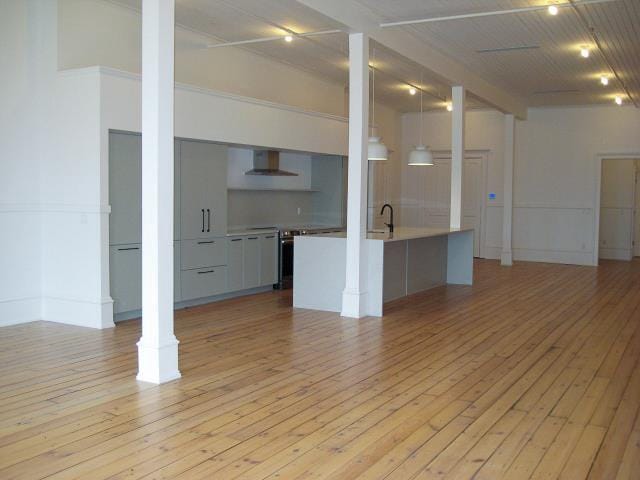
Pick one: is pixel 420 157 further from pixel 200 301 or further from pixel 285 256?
pixel 200 301

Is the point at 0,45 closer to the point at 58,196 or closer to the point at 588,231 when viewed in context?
the point at 58,196

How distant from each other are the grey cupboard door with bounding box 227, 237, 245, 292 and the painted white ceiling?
2.39 metres

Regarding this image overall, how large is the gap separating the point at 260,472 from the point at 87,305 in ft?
12.2

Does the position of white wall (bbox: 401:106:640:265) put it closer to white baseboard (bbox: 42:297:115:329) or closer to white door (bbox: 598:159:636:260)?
white door (bbox: 598:159:636:260)

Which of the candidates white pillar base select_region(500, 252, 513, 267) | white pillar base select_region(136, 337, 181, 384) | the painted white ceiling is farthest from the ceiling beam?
white pillar base select_region(136, 337, 181, 384)

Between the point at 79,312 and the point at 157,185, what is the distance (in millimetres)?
2498

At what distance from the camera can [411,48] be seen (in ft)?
25.4

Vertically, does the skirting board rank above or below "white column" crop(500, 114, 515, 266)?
below

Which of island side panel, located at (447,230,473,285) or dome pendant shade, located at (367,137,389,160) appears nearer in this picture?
dome pendant shade, located at (367,137,389,160)

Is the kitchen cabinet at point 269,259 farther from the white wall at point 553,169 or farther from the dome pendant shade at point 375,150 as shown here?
the white wall at point 553,169

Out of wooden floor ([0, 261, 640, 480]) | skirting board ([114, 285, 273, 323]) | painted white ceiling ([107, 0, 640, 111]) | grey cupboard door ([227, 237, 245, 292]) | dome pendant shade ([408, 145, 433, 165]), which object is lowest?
wooden floor ([0, 261, 640, 480])

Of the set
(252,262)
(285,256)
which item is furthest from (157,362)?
(285,256)

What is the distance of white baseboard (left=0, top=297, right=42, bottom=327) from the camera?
6.21 metres

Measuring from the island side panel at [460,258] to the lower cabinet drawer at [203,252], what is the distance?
3406 millimetres
